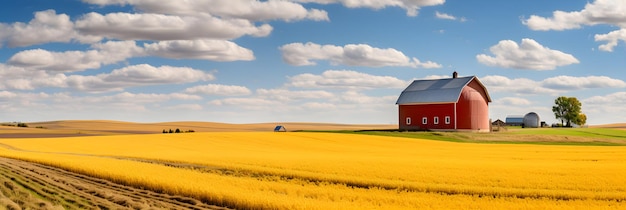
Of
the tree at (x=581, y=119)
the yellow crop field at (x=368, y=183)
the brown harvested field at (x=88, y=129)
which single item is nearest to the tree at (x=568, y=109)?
the tree at (x=581, y=119)

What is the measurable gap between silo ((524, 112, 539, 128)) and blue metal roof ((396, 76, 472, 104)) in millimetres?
48587

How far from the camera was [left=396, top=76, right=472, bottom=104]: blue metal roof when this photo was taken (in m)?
75.4

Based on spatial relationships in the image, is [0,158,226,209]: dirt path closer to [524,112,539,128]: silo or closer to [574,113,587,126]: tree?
[524,112,539,128]: silo

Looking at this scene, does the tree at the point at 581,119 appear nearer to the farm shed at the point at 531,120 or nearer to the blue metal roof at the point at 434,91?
the farm shed at the point at 531,120

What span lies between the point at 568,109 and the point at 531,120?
8238 mm

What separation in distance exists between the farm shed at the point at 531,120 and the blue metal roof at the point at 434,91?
159 feet

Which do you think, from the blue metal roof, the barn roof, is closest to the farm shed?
the barn roof

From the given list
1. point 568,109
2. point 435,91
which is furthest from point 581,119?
point 435,91

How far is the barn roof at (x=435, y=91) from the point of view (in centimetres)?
7544

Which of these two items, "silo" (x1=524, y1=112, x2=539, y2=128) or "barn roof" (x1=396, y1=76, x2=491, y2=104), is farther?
"silo" (x1=524, y1=112, x2=539, y2=128)

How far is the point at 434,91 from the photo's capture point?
255 ft

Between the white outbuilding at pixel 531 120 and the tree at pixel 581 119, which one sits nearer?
the white outbuilding at pixel 531 120

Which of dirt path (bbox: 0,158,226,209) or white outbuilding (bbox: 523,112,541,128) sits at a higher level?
white outbuilding (bbox: 523,112,541,128)

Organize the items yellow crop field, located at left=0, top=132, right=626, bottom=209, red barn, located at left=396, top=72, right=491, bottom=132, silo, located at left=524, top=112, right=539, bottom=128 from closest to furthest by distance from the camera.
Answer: yellow crop field, located at left=0, top=132, right=626, bottom=209 → red barn, located at left=396, top=72, right=491, bottom=132 → silo, located at left=524, top=112, right=539, bottom=128
